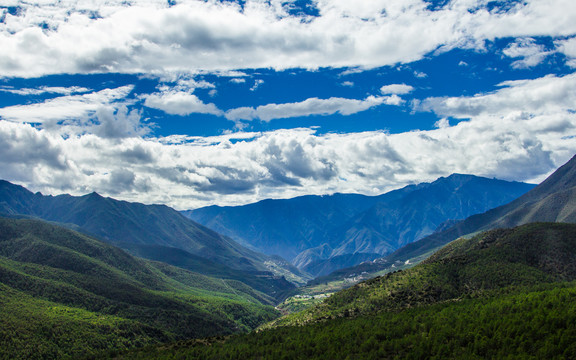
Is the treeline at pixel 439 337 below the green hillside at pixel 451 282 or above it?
above

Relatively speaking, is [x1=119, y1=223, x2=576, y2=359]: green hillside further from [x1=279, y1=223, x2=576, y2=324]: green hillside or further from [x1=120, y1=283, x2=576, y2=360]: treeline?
[x1=279, y1=223, x2=576, y2=324]: green hillside

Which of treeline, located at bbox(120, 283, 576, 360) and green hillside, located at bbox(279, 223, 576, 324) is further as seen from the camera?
green hillside, located at bbox(279, 223, 576, 324)

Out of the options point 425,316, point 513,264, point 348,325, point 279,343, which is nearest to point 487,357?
point 425,316

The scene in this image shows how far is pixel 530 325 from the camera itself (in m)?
93.4

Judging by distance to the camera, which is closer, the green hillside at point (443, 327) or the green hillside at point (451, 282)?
the green hillside at point (443, 327)

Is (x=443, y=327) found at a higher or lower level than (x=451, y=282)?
higher

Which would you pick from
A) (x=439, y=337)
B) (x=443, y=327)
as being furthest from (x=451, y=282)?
(x=439, y=337)

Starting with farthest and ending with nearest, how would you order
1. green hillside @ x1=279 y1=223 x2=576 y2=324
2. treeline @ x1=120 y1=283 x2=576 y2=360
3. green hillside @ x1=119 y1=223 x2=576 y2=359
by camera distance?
green hillside @ x1=279 y1=223 x2=576 y2=324, green hillside @ x1=119 y1=223 x2=576 y2=359, treeline @ x1=120 y1=283 x2=576 y2=360

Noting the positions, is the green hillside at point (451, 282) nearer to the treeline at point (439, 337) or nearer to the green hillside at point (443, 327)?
the green hillside at point (443, 327)

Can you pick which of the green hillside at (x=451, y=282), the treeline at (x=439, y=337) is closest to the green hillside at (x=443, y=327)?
the treeline at (x=439, y=337)

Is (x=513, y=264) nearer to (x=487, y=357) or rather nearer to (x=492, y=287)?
(x=492, y=287)

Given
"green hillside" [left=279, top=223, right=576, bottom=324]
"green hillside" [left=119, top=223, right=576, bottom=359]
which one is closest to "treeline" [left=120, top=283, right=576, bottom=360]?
"green hillside" [left=119, top=223, right=576, bottom=359]

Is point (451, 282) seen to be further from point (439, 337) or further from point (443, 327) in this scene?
point (439, 337)

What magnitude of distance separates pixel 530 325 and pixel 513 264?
111m
